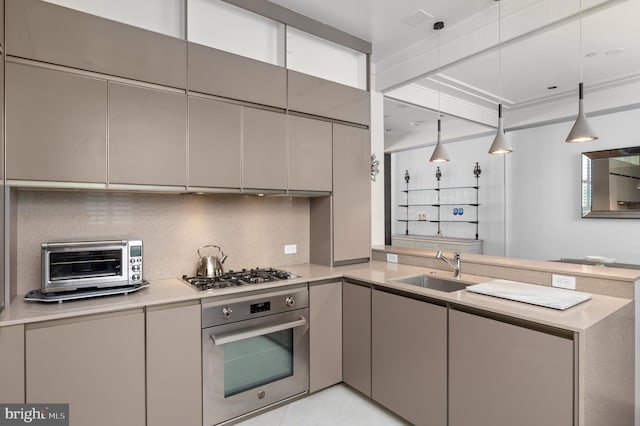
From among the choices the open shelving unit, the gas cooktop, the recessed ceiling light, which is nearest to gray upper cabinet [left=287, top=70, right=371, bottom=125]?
the gas cooktop

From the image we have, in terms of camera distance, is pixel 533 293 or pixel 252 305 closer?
pixel 533 293

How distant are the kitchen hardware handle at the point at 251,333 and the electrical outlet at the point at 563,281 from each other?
5.32 feet

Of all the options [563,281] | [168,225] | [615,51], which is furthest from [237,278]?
[615,51]

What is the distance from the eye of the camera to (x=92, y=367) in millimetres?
1724

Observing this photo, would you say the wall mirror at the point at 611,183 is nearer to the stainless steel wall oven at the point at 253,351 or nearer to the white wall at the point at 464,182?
the white wall at the point at 464,182

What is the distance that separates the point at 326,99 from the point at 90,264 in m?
2.08

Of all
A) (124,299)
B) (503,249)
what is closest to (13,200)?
(124,299)

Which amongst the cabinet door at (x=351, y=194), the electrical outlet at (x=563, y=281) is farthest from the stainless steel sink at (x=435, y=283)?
the cabinet door at (x=351, y=194)

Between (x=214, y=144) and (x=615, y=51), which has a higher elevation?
(x=615, y=51)

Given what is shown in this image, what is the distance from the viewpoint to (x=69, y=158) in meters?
1.84

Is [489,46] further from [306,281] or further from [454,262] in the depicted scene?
[306,281]

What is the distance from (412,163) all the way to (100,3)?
5756 mm

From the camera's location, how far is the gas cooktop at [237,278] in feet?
7.27

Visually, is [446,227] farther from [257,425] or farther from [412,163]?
[257,425]
